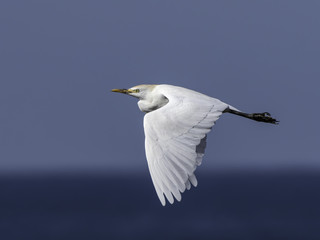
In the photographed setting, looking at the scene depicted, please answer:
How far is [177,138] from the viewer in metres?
9.31

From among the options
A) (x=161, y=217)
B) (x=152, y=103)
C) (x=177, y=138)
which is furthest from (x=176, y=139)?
(x=161, y=217)

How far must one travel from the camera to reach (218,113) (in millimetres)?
10078

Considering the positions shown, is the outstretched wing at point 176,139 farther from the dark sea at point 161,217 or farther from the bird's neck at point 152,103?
the dark sea at point 161,217

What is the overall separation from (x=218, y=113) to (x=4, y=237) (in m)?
51.7

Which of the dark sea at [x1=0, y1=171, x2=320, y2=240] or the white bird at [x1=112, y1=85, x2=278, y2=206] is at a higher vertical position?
the white bird at [x1=112, y1=85, x2=278, y2=206]

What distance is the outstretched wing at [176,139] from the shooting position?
880 centimetres

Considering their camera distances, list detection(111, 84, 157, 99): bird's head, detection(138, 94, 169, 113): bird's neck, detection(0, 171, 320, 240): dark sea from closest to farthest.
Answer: detection(138, 94, 169, 113): bird's neck
detection(111, 84, 157, 99): bird's head
detection(0, 171, 320, 240): dark sea

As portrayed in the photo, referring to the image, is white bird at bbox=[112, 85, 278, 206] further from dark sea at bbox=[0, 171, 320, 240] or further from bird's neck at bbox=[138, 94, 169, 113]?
dark sea at bbox=[0, 171, 320, 240]

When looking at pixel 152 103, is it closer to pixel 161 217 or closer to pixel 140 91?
pixel 140 91

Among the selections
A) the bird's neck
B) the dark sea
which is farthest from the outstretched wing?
the dark sea

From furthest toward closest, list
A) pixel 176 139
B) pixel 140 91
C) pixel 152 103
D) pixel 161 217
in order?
pixel 161 217 → pixel 140 91 → pixel 152 103 → pixel 176 139

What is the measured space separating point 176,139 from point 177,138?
23 millimetres

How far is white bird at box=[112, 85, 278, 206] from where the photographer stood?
28.9 ft

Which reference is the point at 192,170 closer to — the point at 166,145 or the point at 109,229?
the point at 166,145
